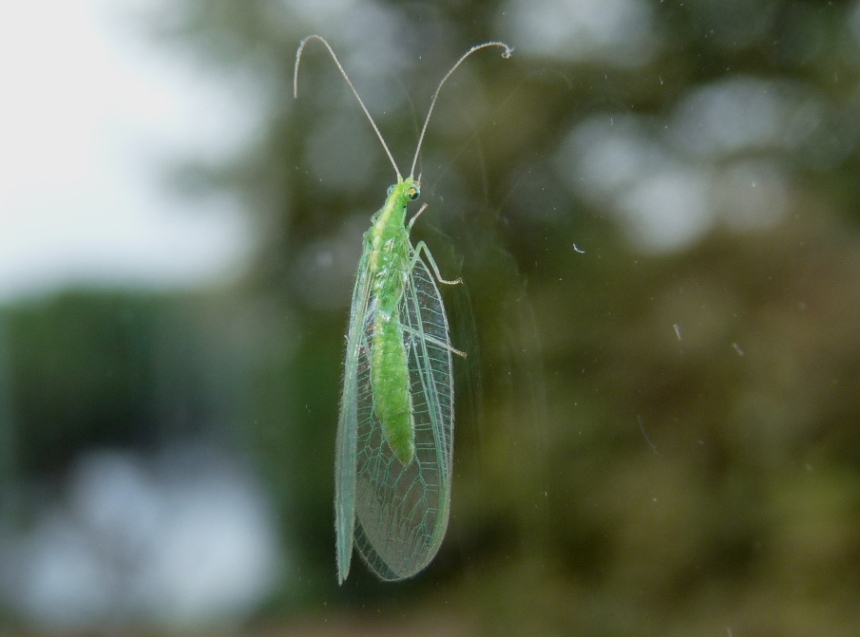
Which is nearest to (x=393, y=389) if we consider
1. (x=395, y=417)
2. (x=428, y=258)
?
(x=395, y=417)

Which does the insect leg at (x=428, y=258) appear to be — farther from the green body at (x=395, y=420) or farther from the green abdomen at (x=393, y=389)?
the green abdomen at (x=393, y=389)

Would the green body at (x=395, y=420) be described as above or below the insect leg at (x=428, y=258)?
below

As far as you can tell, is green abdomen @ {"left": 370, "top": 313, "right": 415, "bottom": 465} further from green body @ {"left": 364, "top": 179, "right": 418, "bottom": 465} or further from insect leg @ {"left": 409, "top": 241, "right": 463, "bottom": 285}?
insect leg @ {"left": 409, "top": 241, "right": 463, "bottom": 285}

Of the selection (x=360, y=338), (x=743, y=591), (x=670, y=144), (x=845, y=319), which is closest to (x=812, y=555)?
(x=743, y=591)

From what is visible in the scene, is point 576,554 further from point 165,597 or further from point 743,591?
point 165,597

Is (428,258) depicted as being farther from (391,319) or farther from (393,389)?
(393,389)

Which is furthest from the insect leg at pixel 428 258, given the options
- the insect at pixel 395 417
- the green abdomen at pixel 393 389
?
the green abdomen at pixel 393 389

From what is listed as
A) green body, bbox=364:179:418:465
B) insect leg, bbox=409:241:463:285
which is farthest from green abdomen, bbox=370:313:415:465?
insect leg, bbox=409:241:463:285
